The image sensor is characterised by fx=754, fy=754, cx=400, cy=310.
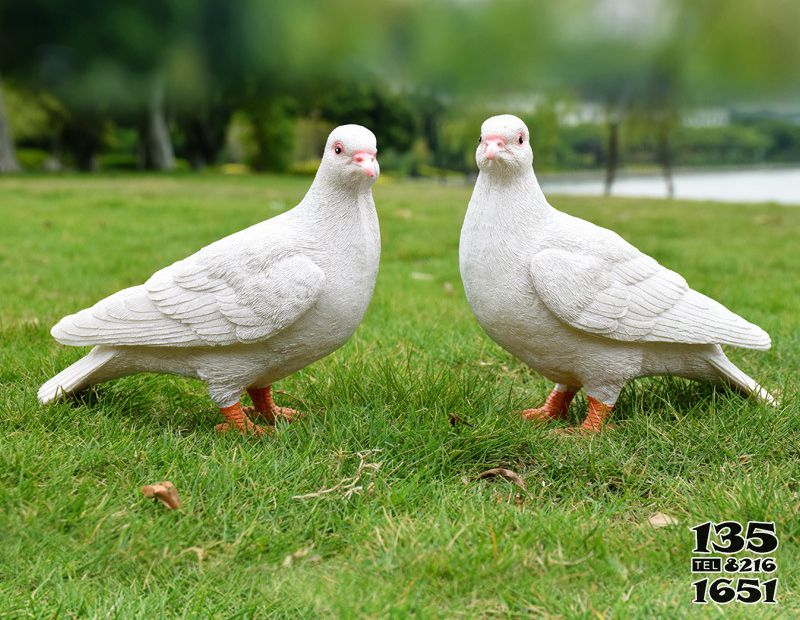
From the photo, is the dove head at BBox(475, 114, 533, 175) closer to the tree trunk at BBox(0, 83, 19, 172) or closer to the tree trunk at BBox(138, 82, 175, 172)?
the tree trunk at BBox(0, 83, 19, 172)

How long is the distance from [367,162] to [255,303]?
608mm

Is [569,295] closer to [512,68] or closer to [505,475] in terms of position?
[505,475]

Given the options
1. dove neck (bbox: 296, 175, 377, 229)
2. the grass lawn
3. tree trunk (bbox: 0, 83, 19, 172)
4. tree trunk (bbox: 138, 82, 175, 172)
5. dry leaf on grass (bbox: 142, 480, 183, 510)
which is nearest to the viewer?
the grass lawn

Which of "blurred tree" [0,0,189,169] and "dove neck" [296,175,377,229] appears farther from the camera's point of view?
"blurred tree" [0,0,189,169]

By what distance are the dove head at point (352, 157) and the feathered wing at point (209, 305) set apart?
1.06 ft

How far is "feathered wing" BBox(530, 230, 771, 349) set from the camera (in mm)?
2605

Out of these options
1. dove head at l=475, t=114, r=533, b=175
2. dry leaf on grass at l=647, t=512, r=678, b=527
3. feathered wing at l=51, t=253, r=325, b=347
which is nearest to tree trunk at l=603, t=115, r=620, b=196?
dove head at l=475, t=114, r=533, b=175

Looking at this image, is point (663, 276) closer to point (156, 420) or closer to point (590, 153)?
point (156, 420)

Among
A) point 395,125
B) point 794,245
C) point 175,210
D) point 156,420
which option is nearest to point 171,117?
point 395,125

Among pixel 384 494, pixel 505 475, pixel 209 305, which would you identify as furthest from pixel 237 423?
pixel 505 475

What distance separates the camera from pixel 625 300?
2680 mm

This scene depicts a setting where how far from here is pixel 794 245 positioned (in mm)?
7465

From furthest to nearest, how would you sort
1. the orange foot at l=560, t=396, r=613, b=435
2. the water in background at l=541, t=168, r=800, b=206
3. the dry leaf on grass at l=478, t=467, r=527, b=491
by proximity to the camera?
the water in background at l=541, t=168, r=800, b=206 < the orange foot at l=560, t=396, r=613, b=435 < the dry leaf on grass at l=478, t=467, r=527, b=491

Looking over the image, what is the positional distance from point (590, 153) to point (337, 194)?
13415mm
